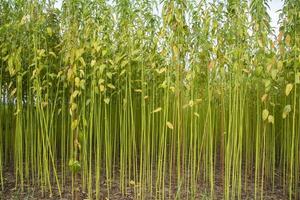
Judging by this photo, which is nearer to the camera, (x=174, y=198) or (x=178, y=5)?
(x=178, y=5)

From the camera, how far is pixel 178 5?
9.49 feet

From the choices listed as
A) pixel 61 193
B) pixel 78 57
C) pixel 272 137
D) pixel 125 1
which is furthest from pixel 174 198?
pixel 125 1

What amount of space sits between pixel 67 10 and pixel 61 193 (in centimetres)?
159

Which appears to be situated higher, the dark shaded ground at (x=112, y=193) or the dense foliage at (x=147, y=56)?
the dense foliage at (x=147, y=56)

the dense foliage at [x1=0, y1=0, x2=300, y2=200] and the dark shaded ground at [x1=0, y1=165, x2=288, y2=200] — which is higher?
the dense foliage at [x1=0, y1=0, x2=300, y2=200]

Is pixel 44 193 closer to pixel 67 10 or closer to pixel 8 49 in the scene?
pixel 8 49

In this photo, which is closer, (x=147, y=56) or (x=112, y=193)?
(x=147, y=56)

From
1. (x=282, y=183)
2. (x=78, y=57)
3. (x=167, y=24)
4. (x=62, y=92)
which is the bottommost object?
(x=282, y=183)

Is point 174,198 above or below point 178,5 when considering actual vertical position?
below

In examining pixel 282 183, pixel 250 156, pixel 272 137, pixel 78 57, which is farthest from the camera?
pixel 250 156

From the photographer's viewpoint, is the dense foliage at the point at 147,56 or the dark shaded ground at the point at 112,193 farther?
the dark shaded ground at the point at 112,193

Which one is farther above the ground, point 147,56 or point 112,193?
point 147,56

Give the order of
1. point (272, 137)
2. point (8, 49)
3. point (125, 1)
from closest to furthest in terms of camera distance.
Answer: point (125, 1), point (8, 49), point (272, 137)

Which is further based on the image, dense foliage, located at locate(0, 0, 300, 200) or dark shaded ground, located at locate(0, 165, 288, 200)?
dark shaded ground, located at locate(0, 165, 288, 200)
